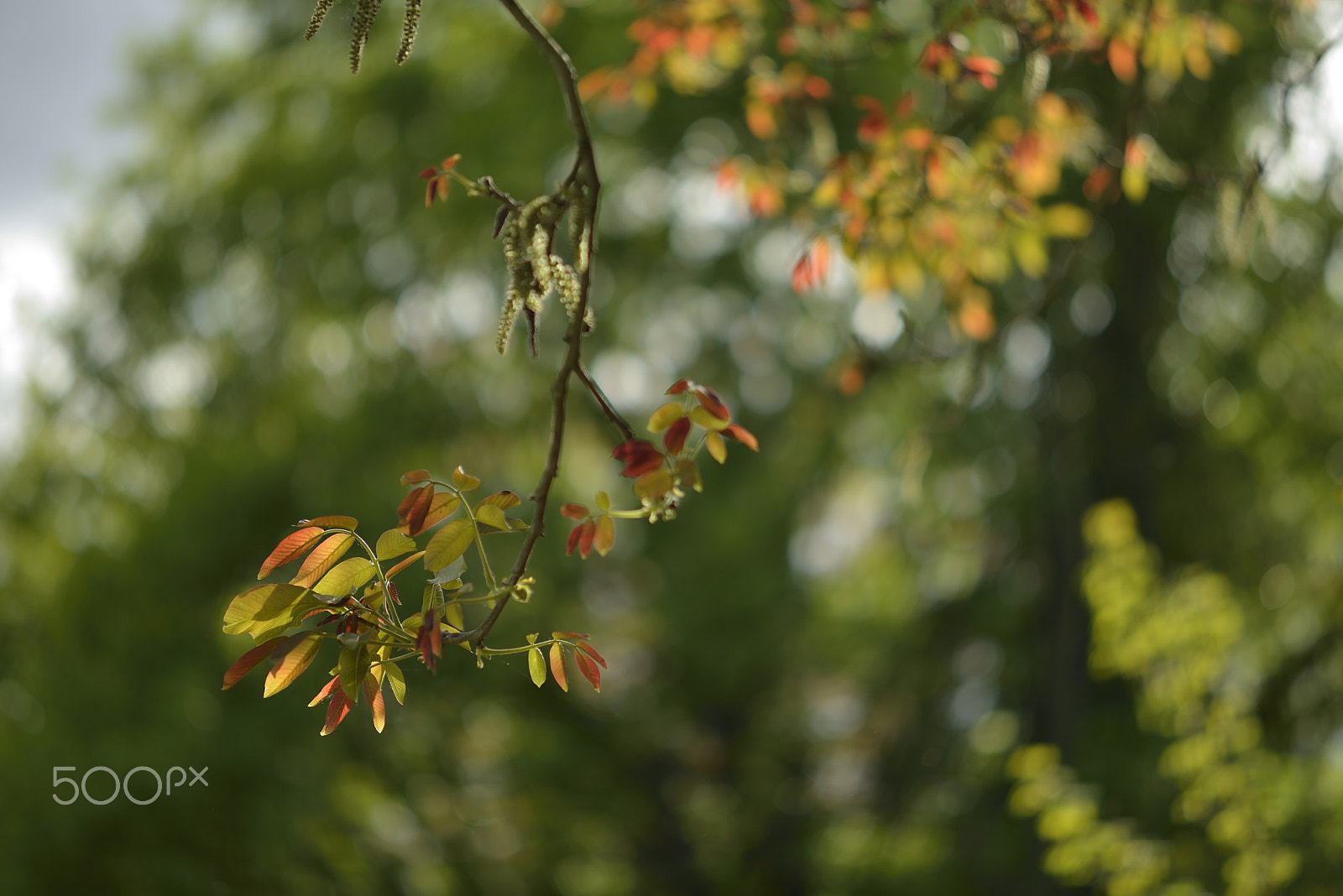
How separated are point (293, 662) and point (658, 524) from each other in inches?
154

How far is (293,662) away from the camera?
885 mm

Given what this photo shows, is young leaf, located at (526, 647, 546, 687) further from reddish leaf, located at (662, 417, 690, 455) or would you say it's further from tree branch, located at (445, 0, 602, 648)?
reddish leaf, located at (662, 417, 690, 455)

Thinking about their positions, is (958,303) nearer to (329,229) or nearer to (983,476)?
(983,476)

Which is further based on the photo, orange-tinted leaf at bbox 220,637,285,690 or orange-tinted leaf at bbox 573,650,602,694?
orange-tinted leaf at bbox 573,650,602,694

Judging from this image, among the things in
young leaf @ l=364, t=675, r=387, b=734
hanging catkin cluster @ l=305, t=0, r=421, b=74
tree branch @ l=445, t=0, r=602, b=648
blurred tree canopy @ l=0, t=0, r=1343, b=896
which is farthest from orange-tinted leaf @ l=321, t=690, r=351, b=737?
blurred tree canopy @ l=0, t=0, r=1343, b=896

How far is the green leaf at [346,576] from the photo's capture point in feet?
2.98

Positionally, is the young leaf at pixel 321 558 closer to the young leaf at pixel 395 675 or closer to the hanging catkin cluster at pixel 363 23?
the young leaf at pixel 395 675

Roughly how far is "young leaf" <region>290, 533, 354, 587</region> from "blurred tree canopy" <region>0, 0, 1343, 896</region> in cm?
282

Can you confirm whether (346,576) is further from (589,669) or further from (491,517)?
(589,669)

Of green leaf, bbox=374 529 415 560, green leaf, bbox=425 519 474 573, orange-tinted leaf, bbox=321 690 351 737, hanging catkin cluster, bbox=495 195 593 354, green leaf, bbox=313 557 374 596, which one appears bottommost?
orange-tinted leaf, bbox=321 690 351 737

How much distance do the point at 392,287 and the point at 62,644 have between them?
2.29 metres

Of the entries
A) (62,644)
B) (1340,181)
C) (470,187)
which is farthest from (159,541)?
(1340,181)

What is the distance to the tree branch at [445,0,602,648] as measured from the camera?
780 millimetres

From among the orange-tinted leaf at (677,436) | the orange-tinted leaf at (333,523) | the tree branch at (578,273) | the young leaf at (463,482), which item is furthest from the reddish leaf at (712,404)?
the orange-tinted leaf at (333,523)
